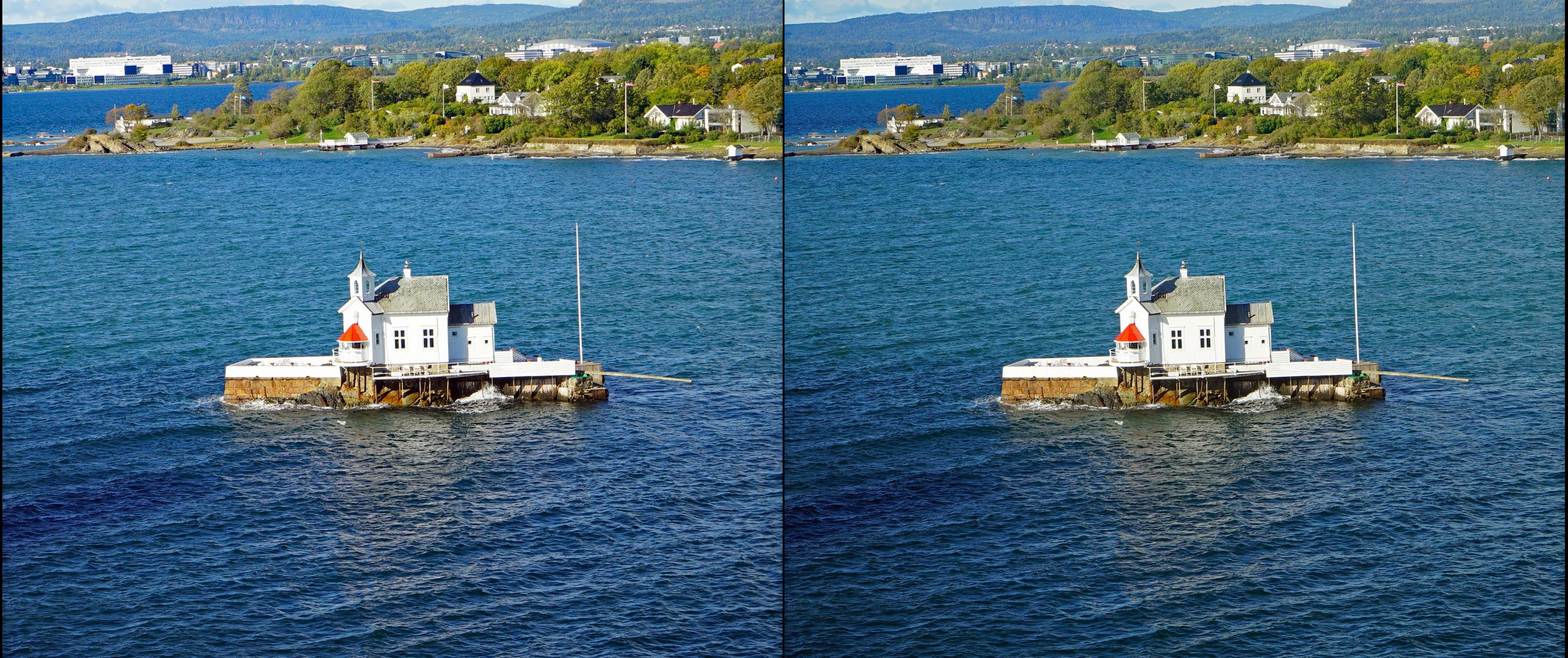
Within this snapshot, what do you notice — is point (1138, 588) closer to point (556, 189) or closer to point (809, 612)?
point (809, 612)

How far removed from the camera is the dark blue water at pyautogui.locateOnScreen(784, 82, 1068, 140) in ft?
120

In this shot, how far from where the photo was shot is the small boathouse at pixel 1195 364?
62.6 ft

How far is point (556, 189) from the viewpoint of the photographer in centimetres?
3666

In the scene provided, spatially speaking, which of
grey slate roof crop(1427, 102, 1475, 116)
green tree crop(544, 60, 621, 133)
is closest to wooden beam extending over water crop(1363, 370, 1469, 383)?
grey slate roof crop(1427, 102, 1475, 116)

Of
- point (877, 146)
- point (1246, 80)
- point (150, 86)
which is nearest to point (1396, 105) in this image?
point (1246, 80)

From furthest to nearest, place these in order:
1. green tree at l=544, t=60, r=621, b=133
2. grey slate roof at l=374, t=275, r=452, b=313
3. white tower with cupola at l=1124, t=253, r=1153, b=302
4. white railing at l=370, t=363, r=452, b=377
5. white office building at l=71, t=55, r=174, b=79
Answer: green tree at l=544, t=60, r=621, b=133
white office building at l=71, t=55, r=174, b=79
grey slate roof at l=374, t=275, r=452, b=313
white railing at l=370, t=363, r=452, b=377
white tower with cupola at l=1124, t=253, r=1153, b=302

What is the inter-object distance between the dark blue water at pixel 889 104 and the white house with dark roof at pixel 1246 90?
12.7 ft

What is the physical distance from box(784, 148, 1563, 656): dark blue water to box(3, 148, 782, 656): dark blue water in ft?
3.46

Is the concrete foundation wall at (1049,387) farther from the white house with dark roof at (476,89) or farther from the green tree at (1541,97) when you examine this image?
the white house with dark roof at (476,89)

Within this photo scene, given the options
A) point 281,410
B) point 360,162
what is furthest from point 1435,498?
point 360,162

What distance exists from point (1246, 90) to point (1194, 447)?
19.1 m

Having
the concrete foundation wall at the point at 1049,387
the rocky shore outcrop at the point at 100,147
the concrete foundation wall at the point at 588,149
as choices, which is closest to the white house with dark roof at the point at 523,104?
the concrete foundation wall at the point at 588,149

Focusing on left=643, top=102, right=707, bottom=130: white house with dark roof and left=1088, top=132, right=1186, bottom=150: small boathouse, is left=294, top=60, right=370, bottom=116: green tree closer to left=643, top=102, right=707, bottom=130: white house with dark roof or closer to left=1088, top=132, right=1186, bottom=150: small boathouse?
left=643, top=102, right=707, bottom=130: white house with dark roof

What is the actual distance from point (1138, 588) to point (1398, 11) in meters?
21.3
